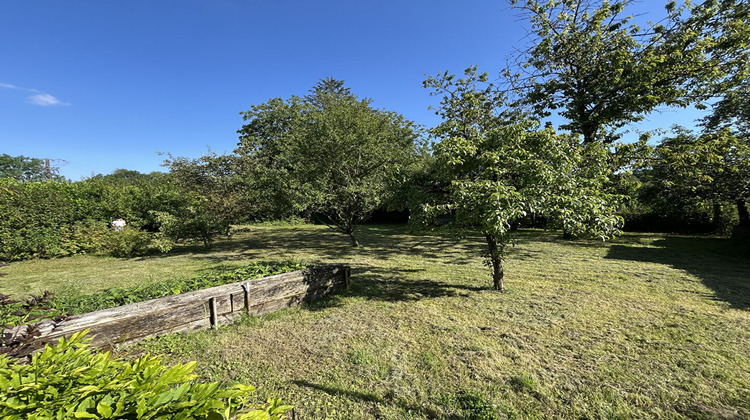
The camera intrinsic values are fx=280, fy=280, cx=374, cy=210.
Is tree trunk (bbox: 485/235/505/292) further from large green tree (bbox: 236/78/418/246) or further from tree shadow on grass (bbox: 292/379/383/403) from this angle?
large green tree (bbox: 236/78/418/246)

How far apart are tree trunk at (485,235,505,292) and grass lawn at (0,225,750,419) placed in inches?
7.9

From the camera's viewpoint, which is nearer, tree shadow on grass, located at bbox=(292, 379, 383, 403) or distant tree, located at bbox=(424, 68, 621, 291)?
tree shadow on grass, located at bbox=(292, 379, 383, 403)

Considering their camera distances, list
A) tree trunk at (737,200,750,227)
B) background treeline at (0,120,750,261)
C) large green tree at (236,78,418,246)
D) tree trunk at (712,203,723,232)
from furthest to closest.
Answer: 1. tree trunk at (712,203,723,232)
2. tree trunk at (737,200,750,227)
3. large green tree at (236,78,418,246)
4. background treeline at (0,120,750,261)

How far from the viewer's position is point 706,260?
8359mm

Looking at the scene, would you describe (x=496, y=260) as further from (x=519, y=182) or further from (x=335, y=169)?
(x=335, y=169)

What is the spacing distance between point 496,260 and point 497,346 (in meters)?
2.11

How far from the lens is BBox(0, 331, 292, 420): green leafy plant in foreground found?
3.17 ft

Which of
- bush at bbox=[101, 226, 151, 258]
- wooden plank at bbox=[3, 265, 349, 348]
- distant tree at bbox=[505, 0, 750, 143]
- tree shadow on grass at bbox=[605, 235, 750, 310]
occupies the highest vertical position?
distant tree at bbox=[505, 0, 750, 143]

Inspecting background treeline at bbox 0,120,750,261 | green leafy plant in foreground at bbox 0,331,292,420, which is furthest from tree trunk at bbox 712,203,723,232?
green leafy plant in foreground at bbox 0,331,292,420

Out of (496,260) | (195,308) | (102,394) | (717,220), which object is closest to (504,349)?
(496,260)

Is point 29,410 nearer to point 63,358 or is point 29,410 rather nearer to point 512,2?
point 63,358

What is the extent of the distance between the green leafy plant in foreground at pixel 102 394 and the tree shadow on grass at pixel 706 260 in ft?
25.1

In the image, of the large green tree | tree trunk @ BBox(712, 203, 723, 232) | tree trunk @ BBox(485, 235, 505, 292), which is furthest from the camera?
tree trunk @ BBox(712, 203, 723, 232)

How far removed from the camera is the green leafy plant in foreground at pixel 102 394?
97 centimetres
